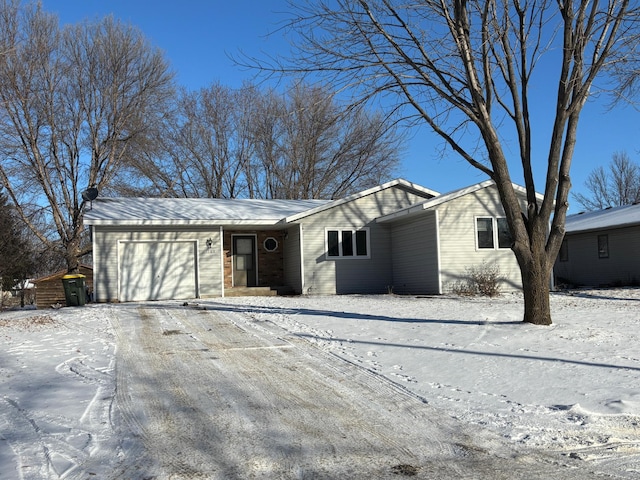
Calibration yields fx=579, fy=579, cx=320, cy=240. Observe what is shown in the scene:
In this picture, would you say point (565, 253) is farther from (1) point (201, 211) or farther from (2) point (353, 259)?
(1) point (201, 211)

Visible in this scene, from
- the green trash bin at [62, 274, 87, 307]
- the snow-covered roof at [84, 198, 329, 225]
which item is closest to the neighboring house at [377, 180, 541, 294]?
the snow-covered roof at [84, 198, 329, 225]

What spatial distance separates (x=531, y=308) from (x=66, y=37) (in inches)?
995

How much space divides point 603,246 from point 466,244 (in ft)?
28.5

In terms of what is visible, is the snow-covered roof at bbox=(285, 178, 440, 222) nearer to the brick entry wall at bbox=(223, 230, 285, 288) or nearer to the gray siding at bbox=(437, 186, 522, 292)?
the brick entry wall at bbox=(223, 230, 285, 288)

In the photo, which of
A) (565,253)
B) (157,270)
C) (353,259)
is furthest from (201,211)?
(565,253)

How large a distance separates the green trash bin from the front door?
5817mm

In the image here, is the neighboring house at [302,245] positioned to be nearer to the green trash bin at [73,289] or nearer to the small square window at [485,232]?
the small square window at [485,232]

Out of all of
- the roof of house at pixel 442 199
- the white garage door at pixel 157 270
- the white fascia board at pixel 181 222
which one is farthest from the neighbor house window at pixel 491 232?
the white garage door at pixel 157 270

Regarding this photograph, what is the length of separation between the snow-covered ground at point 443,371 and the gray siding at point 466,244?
17.4 ft

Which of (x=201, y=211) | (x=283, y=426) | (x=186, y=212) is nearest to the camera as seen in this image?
(x=283, y=426)

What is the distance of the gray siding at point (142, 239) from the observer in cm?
1794

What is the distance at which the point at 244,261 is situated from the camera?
20.9 meters

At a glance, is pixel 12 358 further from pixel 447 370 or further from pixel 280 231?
Answer: pixel 280 231

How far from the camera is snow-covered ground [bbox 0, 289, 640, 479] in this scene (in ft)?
15.1
